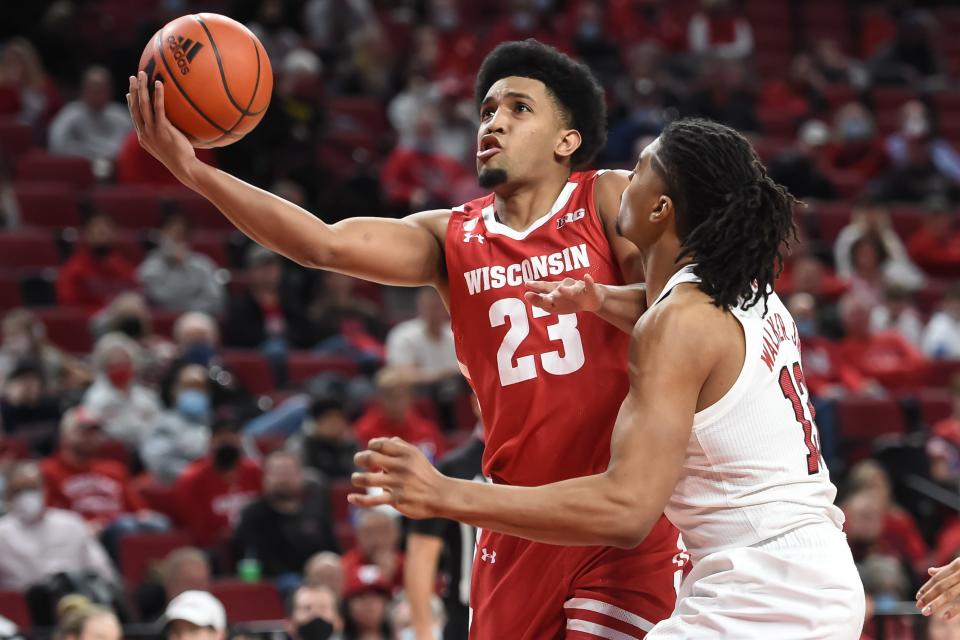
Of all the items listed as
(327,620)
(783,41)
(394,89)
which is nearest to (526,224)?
(327,620)

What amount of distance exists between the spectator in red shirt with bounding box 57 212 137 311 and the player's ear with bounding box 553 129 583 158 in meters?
6.54

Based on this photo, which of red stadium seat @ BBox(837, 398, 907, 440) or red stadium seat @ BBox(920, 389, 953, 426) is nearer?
red stadium seat @ BBox(837, 398, 907, 440)

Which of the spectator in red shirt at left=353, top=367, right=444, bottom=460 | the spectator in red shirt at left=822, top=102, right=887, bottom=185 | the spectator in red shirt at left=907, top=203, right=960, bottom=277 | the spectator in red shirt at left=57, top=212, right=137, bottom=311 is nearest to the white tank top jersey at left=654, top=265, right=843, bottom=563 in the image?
the spectator in red shirt at left=353, top=367, right=444, bottom=460

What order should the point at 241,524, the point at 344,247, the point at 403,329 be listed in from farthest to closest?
the point at 403,329
the point at 241,524
the point at 344,247

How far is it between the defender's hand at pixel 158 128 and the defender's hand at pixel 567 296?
952mm

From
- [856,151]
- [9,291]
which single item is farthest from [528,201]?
[856,151]

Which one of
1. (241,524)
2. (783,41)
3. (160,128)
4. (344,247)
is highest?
(783,41)

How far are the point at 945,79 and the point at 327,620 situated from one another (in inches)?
470

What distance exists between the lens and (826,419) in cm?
948

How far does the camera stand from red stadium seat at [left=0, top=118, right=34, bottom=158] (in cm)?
1130

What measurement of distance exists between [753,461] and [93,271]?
778cm

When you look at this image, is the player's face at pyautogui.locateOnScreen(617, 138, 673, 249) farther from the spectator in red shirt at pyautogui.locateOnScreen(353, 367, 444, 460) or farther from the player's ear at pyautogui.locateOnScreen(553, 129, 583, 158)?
the spectator in red shirt at pyautogui.locateOnScreen(353, 367, 444, 460)

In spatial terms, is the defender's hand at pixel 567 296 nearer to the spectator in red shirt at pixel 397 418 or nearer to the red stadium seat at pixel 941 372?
the spectator in red shirt at pixel 397 418

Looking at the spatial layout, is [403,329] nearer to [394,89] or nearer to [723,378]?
[394,89]
